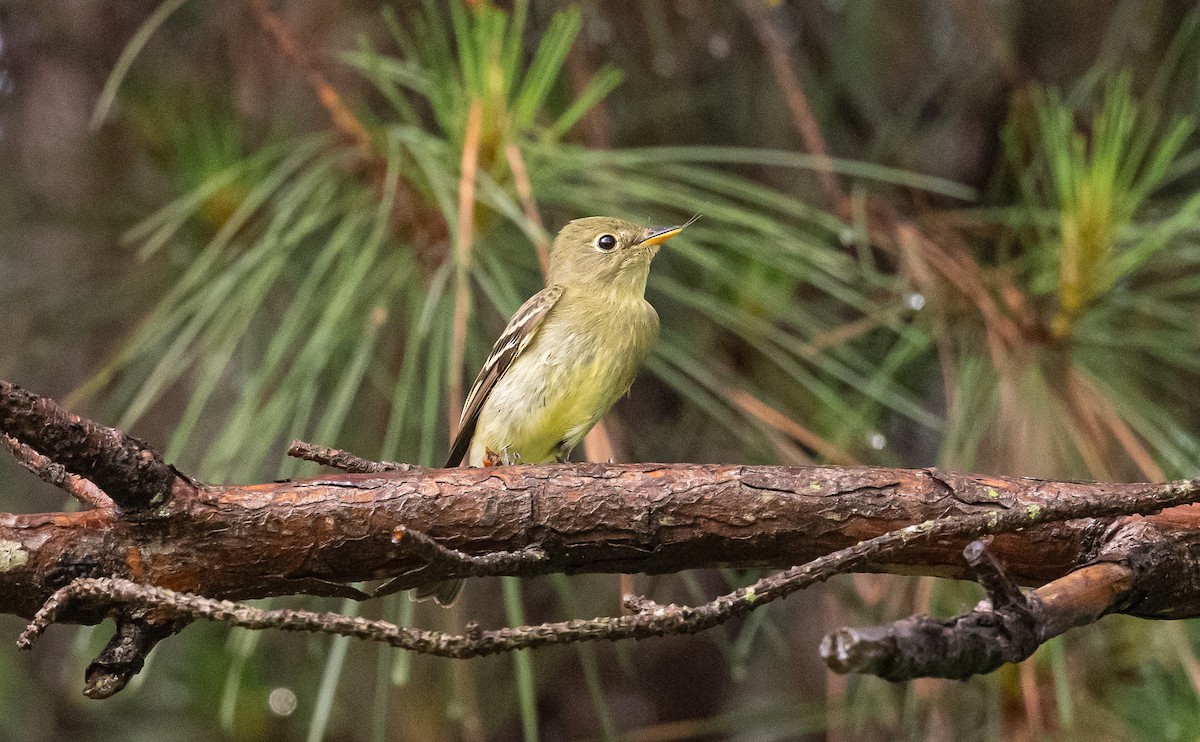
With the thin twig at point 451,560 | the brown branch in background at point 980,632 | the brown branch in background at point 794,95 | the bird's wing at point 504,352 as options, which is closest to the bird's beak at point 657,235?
the bird's wing at point 504,352

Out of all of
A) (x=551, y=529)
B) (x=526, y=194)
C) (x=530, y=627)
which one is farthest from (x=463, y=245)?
(x=530, y=627)

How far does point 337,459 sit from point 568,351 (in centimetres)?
78

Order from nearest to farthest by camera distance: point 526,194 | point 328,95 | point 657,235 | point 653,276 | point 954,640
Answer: point 954,640, point 526,194, point 657,235, point 328,95, point 653,276

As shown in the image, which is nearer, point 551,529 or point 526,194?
point 551,529

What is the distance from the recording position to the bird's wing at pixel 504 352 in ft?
6.91

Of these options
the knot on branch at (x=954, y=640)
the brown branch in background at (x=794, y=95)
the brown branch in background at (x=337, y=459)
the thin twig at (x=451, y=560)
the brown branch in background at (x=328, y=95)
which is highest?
the brown branch in background at (x=794, y=95)

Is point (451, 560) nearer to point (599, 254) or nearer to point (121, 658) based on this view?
point (121, 658)

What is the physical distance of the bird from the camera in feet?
6.76

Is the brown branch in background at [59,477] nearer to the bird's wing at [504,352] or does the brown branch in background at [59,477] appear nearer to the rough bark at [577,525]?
the rough bark at [577,525]

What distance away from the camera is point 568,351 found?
212cm

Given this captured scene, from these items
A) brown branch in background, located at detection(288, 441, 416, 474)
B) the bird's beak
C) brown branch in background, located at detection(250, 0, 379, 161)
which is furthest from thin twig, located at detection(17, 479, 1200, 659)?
brown branch in background, located at detection(250, 0, 379, 161)

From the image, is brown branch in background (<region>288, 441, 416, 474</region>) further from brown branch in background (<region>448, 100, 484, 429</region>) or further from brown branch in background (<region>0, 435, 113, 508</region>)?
brown branch in background (<region>448, 100, 484, 429</region>)

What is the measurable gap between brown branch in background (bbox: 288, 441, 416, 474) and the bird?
558mm

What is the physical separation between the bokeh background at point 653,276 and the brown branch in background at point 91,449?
1.72 ft
